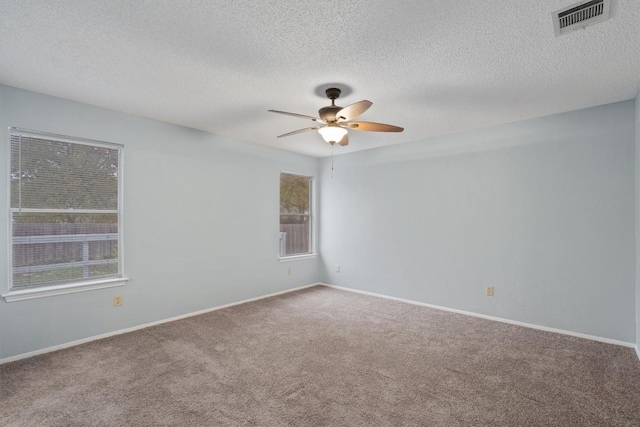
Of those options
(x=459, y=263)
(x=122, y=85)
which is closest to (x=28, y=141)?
(x=122, y=85)

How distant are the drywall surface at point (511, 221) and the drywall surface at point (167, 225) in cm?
161

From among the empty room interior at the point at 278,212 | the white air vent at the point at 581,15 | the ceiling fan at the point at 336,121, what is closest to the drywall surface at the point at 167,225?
the empty room interior at the point at 278,212

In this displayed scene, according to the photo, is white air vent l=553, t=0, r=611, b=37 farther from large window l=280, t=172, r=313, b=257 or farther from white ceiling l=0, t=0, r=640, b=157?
large window l=280, t=172, r=313, b=257

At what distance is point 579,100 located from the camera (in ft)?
10.2

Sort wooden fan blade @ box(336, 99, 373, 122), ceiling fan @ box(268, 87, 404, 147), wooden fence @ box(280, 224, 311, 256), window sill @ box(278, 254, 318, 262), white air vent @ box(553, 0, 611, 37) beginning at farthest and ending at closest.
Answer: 1. wooden fence @ box(280, 224, 311, 256)
2. window sill @ box(278, 254, 318, 262)
3. ceiling fan @ box(268, 87, 404, 147)
4. wooden fan blade @ box(336, 99, 373, 122)
5. white air vent @ box(553, 0, 611, 37)

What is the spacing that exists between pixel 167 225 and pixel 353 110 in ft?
8.75

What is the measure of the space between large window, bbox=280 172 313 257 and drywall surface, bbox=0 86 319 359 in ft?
0.81

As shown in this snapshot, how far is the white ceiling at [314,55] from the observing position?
180 cm

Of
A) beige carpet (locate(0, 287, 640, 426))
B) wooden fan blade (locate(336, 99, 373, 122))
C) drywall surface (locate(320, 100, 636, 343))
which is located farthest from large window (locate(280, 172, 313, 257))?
wooden fan blade (locate(336, 99, 373, 122))

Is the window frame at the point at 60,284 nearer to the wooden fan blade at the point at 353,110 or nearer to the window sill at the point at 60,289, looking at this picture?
the window sill at the point at 60,289

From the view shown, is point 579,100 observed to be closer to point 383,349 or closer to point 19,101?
point 383,349

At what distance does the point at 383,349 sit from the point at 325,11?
2.83 m

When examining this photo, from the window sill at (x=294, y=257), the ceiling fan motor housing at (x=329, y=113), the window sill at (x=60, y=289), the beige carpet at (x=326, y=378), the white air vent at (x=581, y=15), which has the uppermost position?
the white air vent at (x=581, y=15)

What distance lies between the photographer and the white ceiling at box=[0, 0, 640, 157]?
180 cm
